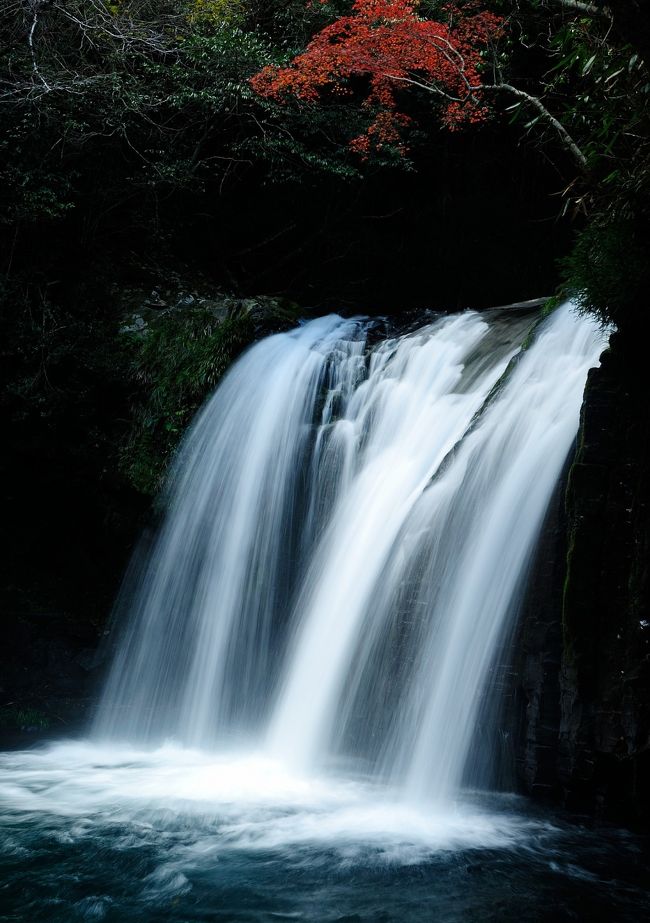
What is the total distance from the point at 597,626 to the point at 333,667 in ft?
6.64

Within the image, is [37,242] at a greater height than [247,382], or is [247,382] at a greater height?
[37,242]

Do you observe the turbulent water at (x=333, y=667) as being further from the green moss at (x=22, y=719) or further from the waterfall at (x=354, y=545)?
the green moss at (x=22, y=719)

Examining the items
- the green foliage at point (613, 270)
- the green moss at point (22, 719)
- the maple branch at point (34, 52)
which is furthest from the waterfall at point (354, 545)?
the maple branch at point (34, 52)

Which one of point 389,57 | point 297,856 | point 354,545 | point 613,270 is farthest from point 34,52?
point 297,856

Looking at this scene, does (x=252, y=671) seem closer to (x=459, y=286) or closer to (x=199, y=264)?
(x=199, y=264)

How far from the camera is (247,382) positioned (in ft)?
26.6

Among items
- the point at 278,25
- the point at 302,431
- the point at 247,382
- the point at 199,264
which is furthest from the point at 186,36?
the point at 302,431

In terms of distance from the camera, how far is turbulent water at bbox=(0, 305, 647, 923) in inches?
147

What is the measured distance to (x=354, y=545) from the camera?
20.8 ft

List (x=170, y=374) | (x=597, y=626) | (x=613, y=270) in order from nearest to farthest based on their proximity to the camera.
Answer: (x=597, y=626)
(x=613, y=270)
(x=170, y=374)

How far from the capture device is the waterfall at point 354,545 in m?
5.19

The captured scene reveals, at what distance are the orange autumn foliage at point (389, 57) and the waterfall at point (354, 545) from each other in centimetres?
370

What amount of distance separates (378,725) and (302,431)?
122 inches

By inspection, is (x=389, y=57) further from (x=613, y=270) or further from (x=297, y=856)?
(x=297, y=856)
